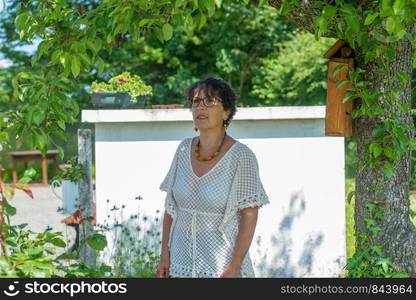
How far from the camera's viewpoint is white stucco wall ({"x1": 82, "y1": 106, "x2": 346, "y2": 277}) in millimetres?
5105

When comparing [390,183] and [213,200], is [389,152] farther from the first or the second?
[213,200]

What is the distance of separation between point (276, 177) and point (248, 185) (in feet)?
7.51

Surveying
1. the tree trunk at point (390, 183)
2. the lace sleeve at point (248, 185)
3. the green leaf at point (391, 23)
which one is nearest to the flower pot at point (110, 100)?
the tree trunk at point (390, 183)

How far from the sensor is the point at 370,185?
3.40 meters

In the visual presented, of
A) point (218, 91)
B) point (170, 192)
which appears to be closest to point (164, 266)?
point (170, 192)

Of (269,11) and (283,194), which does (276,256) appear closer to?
(283,194)

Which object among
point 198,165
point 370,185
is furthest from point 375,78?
point 198,165

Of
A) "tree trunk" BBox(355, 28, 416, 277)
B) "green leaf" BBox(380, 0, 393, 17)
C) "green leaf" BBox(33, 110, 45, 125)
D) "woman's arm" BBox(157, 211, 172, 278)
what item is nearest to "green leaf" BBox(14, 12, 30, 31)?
"green leaf" BBox(33, 110, 45, 125)

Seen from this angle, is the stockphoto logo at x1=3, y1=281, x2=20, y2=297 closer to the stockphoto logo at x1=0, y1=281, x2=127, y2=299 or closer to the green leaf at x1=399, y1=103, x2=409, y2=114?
the stockphoto logo at x1=0, y1=281, x2=127, y2=299

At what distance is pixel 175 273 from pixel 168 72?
15500mm

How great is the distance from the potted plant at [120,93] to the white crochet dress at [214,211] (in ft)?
8.40

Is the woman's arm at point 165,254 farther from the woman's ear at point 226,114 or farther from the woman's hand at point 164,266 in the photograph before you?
the woman's ear at point 226,114

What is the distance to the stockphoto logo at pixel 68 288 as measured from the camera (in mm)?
2010

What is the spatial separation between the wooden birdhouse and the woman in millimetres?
708
